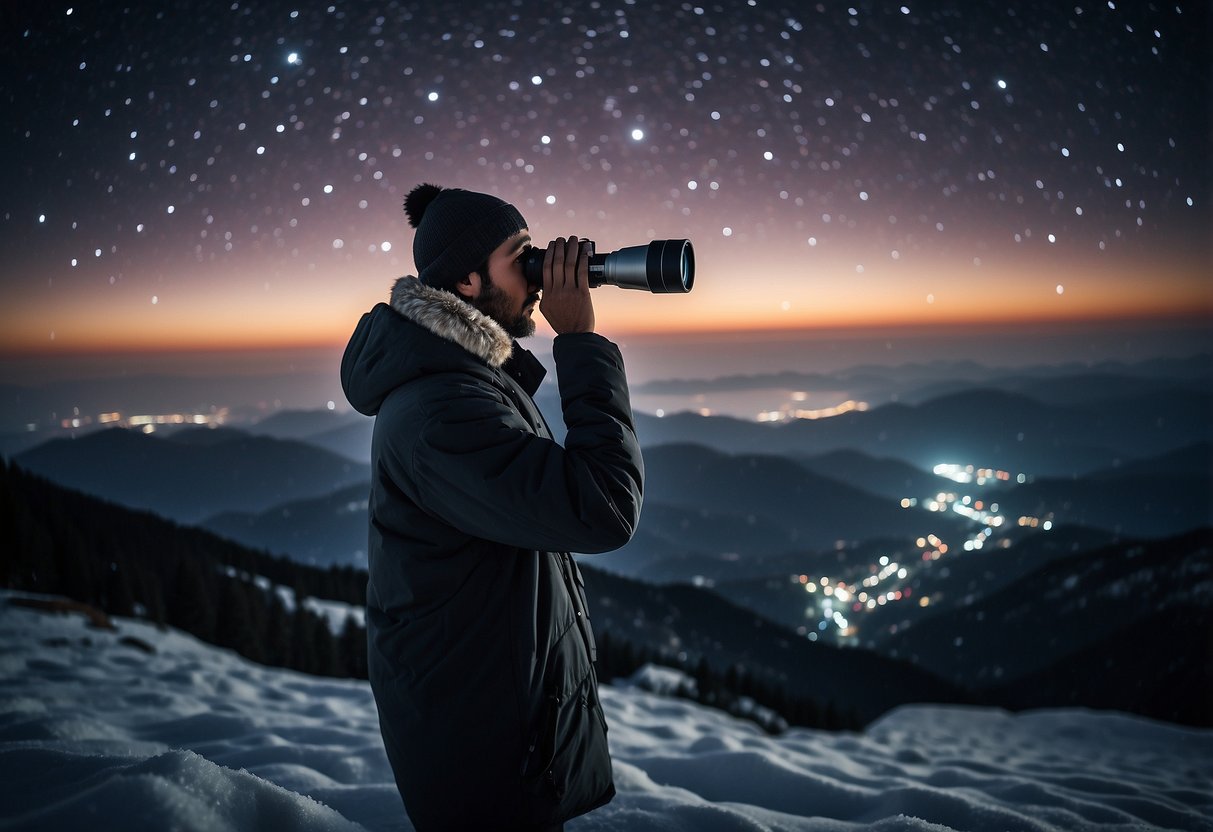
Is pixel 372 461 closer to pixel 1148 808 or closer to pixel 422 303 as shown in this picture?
pixel 422 303

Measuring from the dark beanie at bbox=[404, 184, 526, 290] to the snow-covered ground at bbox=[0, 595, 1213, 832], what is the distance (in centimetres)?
179

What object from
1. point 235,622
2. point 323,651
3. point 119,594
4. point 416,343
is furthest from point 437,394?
point 323,651

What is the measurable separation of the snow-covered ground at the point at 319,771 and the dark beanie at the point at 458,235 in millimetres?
1788

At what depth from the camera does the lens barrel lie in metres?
1.95

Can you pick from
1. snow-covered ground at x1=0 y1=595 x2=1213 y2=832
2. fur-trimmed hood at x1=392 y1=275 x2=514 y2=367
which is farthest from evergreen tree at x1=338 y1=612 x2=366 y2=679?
fur-trimmed hood at x1=392 y1=275 x2=514 y2=367

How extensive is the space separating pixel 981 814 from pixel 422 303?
3.91m

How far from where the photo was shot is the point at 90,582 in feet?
58.6

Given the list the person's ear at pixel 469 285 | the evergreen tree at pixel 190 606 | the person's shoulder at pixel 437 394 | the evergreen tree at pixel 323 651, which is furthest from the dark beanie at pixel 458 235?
the evergreen tree at pixel 323 651

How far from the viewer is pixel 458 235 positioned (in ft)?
6.29

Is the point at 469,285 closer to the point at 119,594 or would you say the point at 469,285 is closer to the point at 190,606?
the point at 119,594

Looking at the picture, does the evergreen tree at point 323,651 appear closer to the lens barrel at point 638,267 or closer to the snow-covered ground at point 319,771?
the snow-covered ground at point 319,771

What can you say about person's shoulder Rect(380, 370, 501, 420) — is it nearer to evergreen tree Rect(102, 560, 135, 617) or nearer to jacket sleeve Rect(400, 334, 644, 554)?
jacket sleeve Rect(400, 334, 644, 554)

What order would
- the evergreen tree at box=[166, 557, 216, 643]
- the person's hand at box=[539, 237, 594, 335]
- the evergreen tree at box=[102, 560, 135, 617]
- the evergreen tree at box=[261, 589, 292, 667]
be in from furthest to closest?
the evergreen tree at box=[261, 589, 292, 667] → the evergreen tree at box=[166, 557, 216, 643] → the evergreen tree at box=[102, 560, 135, 617] → the person's hand at box=[539, 237, 594, 335]

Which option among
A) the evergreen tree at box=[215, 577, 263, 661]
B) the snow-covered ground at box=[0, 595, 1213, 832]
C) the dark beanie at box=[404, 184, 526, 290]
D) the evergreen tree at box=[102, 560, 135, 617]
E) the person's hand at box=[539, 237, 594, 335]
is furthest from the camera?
the evergreen tree at box=[215, 577, 263, 661]
